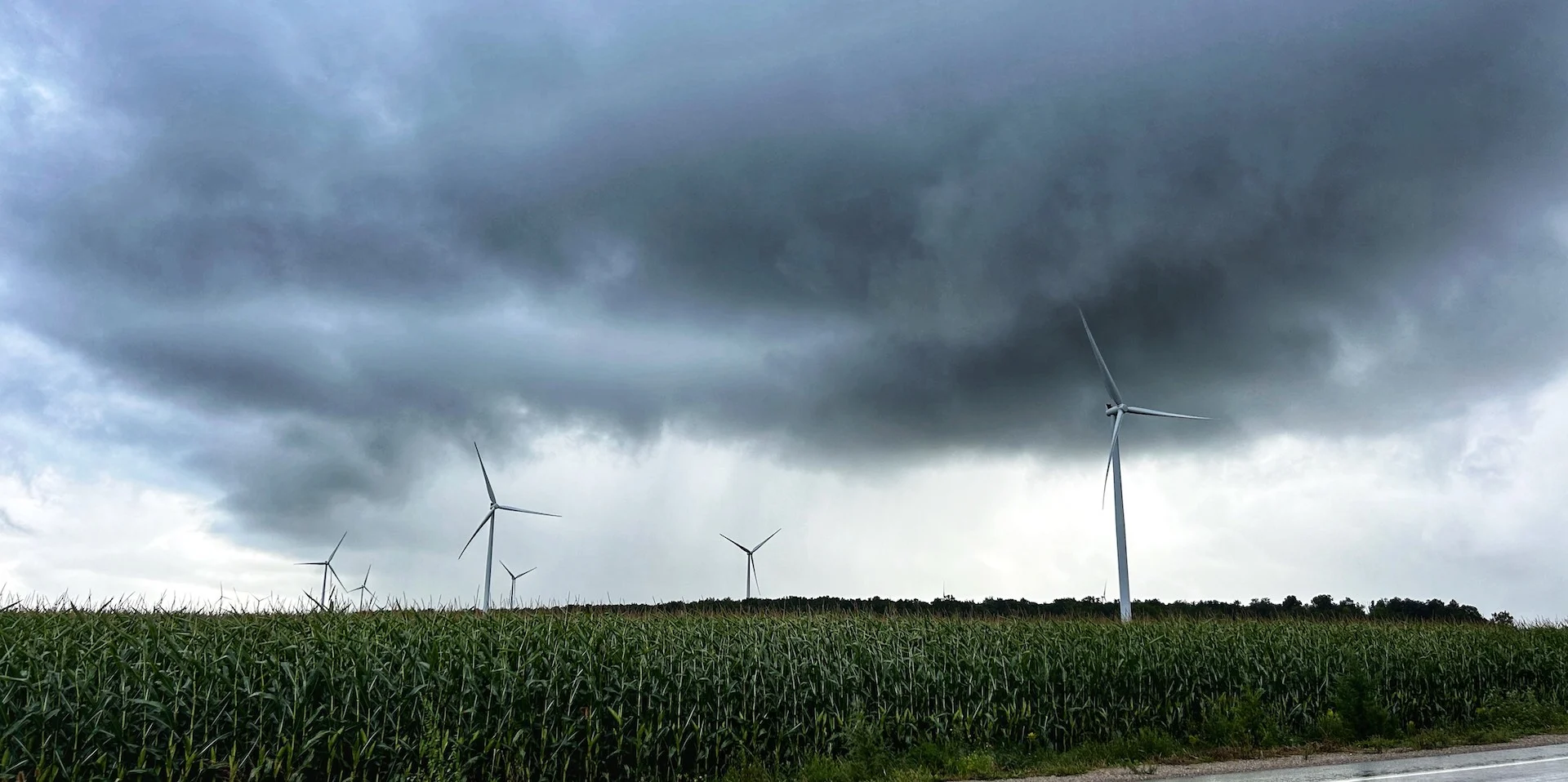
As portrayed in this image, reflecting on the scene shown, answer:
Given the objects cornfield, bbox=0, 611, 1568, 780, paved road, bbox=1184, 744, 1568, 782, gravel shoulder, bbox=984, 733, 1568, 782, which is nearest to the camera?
cornfield, bbox=0, 611, 1568, 780

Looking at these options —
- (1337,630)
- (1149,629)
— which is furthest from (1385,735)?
(1337,630)

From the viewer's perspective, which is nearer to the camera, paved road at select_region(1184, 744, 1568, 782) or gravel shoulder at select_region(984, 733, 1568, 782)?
paved road at select_region(1184, 744, 1568, 782)

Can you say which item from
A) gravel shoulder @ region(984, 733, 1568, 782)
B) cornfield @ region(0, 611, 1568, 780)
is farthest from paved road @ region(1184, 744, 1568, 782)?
cornfield @ region(0, 611, 1568, 780)

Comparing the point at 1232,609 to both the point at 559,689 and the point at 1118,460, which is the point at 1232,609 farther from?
the point at 559,689

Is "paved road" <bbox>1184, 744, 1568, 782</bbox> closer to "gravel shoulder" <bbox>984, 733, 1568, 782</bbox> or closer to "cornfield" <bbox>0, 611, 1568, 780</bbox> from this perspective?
"gravel shoulder" <bbox>984, 733, 1568, 782</bbox>

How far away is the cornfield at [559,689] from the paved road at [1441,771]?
5.90 meters

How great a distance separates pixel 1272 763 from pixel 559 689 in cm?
1623

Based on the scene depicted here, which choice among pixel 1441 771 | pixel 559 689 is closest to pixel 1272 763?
pixel 1441 771

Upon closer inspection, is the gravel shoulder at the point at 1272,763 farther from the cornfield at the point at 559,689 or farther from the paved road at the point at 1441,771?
the cornfield at the point at 559,689

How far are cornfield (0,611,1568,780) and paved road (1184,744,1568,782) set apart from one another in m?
5.90

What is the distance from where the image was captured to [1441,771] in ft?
61.9

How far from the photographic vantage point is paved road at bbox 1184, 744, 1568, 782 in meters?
17.4

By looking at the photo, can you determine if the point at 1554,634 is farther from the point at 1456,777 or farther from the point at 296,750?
the point at 296,750

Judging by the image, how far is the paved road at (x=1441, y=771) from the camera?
1742 cm
